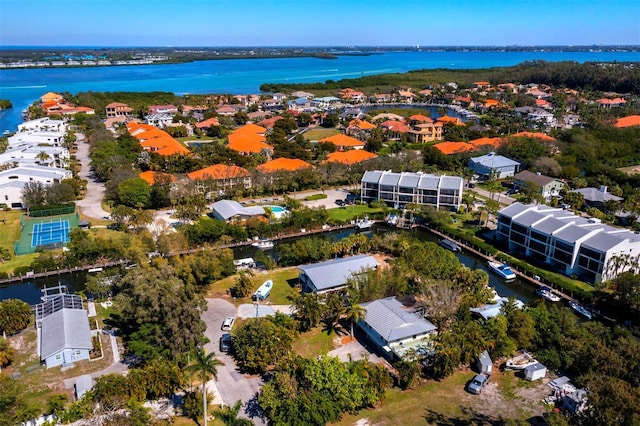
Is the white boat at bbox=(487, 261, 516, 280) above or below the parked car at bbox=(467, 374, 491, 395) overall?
Answer: below

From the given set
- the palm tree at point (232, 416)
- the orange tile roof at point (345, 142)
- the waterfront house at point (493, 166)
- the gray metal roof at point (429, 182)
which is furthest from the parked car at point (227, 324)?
the orange tile roof at point (345, 142)

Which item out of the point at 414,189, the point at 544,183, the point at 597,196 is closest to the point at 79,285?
the point at 414,189

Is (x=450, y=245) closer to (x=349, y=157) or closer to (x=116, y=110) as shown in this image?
(x=349, y=157)

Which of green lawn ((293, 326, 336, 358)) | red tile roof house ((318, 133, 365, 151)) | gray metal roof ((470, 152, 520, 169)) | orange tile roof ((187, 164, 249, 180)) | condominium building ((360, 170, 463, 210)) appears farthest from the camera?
red tile roof house ((318, 133, 365, 151))

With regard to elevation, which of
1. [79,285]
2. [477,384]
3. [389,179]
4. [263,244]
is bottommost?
[79,285]

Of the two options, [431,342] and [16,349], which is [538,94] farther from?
[16,349]

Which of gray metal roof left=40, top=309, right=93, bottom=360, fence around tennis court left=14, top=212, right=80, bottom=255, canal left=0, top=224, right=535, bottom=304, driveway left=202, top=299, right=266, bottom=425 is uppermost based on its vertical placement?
gray metal roof left=40, top=309, right=93, bottom=360

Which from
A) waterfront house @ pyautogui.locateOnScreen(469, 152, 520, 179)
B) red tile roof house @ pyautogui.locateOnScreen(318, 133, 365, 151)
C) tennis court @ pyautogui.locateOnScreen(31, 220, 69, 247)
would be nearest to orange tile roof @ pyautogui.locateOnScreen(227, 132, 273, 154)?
red tile roof house @ pyautogui.locateOnScreen(318, 133, 365, 151)

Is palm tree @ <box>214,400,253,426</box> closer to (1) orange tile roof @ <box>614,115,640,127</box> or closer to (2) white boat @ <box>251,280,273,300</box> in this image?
(2) white boat @ <box>251,280,273,300</box>
